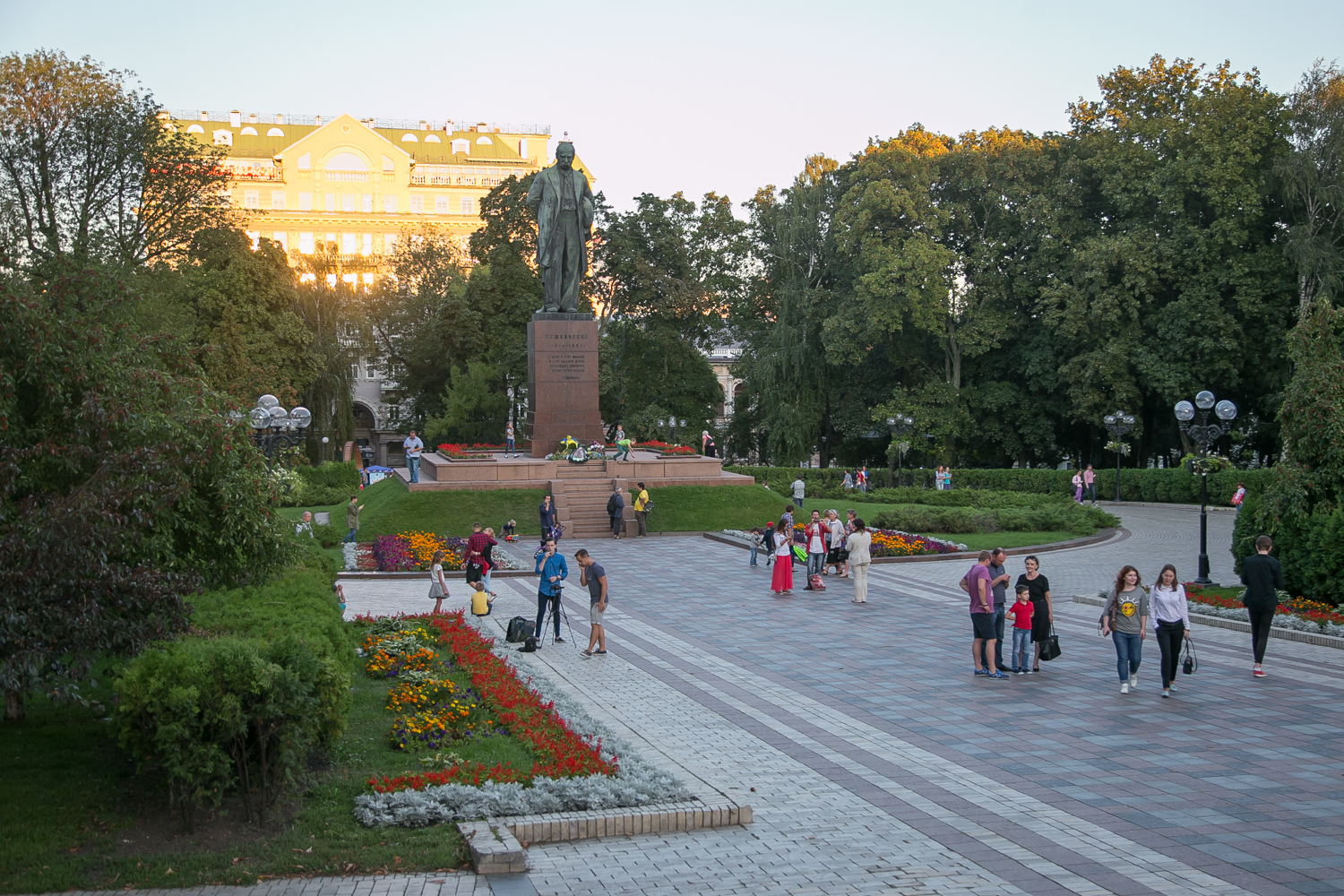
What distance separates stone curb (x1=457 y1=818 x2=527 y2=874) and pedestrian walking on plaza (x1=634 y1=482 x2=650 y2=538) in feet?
67.8

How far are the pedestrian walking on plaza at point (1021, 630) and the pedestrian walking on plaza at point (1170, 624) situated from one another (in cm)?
145

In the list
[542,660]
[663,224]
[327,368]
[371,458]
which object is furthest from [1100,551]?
[371,458]

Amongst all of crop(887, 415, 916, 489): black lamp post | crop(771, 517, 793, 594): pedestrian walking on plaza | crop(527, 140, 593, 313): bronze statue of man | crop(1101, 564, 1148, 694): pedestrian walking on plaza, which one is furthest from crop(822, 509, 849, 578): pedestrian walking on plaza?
crop(887, 415, 916, 489): black lamp post

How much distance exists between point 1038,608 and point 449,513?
17.7 meters

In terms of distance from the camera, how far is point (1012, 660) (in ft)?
42.2

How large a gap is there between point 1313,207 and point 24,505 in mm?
39180

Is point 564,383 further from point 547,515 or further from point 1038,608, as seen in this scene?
point 1038,608

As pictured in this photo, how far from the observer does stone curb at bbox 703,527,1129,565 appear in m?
23.6

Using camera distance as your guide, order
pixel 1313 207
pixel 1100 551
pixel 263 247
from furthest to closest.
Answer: pixel 263 247 < pixel 1313 207 < pixel 1100 551

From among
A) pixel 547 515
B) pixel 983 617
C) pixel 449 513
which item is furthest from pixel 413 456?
pixel 983 617

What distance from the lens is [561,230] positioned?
104 ft

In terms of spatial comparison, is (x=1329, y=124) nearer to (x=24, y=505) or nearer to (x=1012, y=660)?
(x=1012, y=660)

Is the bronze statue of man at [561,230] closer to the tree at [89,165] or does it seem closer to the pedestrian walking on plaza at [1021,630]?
the tree at [89,165]

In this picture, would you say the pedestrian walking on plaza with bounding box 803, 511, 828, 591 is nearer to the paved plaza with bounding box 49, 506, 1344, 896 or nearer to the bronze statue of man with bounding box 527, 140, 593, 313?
the paved plaza with bounding box 49, 506, 1344, 896
